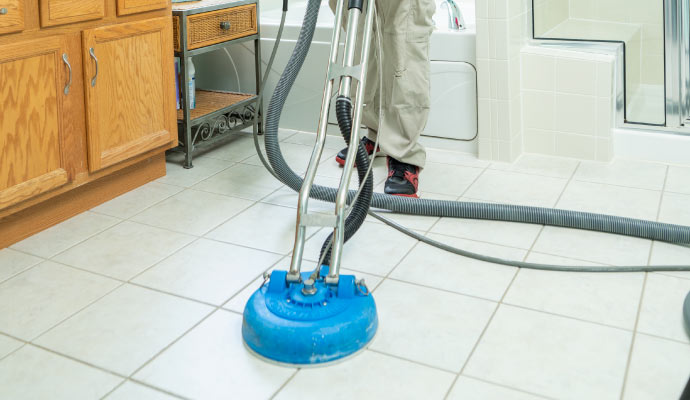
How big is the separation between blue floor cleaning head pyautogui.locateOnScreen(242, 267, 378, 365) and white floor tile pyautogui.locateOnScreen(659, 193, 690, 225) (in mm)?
1118

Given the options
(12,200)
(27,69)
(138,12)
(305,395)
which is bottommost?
(305,395)

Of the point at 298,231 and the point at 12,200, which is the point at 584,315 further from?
the point at 12,200

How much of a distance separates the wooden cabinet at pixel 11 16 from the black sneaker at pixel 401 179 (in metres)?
1.16

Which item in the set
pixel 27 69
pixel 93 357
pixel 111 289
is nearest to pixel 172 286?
pixel 111 289

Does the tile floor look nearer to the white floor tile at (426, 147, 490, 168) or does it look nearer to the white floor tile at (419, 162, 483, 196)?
the white floor tile at (419, 162, 483, 196)

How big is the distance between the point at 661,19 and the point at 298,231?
1.72 metres

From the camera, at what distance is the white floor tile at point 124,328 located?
1.52 metres

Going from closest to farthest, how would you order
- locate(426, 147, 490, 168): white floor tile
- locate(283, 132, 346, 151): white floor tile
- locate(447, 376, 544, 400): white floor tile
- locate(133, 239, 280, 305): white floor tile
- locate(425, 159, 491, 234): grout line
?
locate(447, 376, 544, 400): white floor tile
locate(133, 239, 280, 305): white floor tile
locate(425, 159, 491, 234): grout line
locate(426, 147, 490, 168): white floor tile
locate(283, 132, 346, 151): white floor tile

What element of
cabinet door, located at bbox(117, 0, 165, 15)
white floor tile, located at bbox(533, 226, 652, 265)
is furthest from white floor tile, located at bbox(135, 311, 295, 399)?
cabinet door, located at bbox(117, 0, 165, 15)

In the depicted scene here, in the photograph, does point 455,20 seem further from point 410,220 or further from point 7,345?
point 7,345

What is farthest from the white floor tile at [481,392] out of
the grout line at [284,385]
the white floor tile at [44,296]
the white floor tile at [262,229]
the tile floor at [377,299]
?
the white floor tile at [44,296]

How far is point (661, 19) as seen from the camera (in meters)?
2.58

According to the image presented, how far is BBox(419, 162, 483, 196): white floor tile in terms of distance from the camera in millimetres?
2506

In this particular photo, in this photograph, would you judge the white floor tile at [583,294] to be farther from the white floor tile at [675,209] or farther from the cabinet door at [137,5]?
the cabinet door at [137,5]
